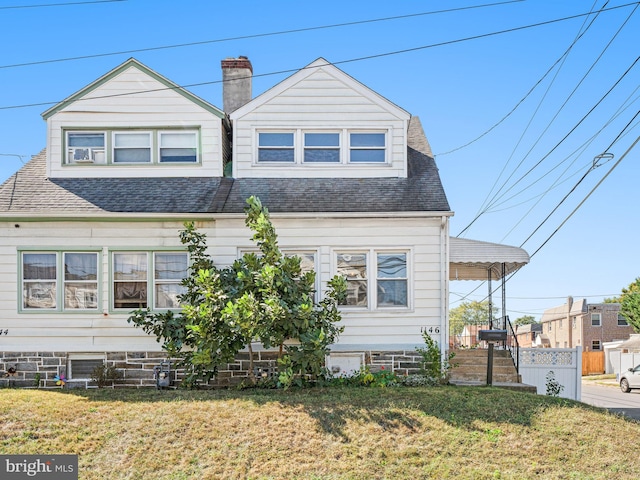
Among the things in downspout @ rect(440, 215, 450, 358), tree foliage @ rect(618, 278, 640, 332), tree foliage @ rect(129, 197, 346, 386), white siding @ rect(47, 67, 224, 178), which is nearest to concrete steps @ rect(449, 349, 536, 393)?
downspout @ rect(440, 215, 450, 358)

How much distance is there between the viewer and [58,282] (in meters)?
13.9

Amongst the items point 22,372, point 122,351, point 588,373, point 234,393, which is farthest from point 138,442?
point 588,373

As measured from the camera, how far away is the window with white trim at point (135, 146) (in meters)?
15.1

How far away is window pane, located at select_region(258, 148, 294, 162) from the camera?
49.5 ft

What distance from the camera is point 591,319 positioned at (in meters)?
49.7

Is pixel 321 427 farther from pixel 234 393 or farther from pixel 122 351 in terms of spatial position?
pixel 122 351

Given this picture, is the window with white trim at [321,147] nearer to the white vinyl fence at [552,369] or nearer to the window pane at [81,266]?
the window pane at [81,266]

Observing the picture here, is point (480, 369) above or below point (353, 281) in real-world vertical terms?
below

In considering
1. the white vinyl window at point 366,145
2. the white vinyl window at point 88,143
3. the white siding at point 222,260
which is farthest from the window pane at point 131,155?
the white vinyl window at point 366,145

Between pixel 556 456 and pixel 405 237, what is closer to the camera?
pixel 556 456

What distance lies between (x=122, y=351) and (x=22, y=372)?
7.00 ft

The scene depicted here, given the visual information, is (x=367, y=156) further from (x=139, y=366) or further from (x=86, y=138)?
(x=139, y=366)

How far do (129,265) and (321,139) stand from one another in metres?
5.13

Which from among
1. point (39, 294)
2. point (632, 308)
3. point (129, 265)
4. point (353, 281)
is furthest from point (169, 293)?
point (632, 308)
